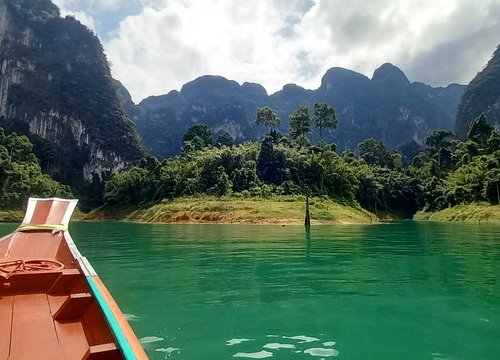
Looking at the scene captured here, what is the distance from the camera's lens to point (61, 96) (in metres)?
146

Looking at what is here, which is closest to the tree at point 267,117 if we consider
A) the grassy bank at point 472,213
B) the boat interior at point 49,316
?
the grassy bank at point 472,213

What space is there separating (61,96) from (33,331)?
157208 millimetres

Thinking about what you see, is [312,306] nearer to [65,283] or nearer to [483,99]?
[65,283]

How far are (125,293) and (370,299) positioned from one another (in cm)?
607

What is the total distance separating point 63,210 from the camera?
16188mm

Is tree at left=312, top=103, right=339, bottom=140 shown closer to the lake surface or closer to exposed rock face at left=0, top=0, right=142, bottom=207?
exposed rock face at left=0, top=0, right=142, bottom=207

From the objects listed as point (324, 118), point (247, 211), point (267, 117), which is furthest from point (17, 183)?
point (324, 118)

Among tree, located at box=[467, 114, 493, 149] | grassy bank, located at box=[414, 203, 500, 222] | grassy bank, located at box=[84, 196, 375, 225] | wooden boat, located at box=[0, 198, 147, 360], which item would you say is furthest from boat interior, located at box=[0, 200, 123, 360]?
tree, located at box=[467, 114, 493, 149]

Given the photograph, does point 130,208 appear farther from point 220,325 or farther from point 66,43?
point 66,43

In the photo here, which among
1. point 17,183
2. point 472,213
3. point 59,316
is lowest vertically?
point 59,316

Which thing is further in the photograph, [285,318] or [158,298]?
[158,298]

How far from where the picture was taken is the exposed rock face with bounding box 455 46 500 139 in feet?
497

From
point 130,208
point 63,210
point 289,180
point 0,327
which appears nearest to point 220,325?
point 0,327

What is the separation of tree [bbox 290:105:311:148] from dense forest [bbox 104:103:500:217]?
8.3 inches
